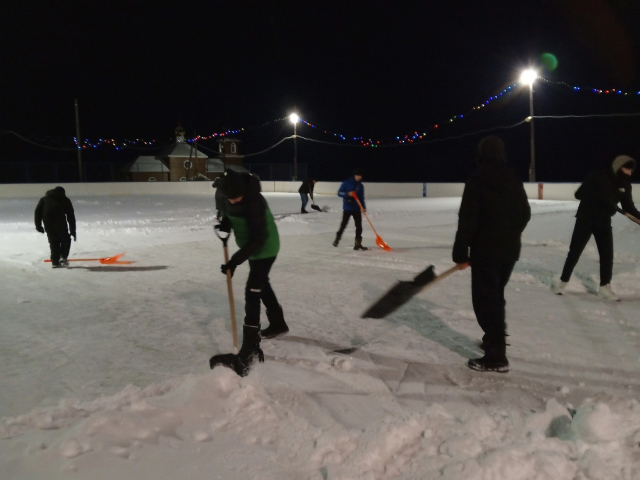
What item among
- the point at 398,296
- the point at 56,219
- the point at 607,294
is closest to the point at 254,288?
the point at 398,296

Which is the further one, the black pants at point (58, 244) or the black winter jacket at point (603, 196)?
the black pants at point (58, 244)

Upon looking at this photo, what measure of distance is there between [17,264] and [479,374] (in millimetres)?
7628

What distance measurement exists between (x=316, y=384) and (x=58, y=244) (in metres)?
6.24

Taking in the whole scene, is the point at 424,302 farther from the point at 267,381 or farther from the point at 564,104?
the point at 564,104

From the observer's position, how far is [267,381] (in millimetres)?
3467

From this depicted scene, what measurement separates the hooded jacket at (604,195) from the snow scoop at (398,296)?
5.60ft

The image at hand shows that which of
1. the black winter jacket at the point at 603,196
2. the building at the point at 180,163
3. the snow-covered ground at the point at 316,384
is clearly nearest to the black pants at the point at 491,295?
the snow-covered ground at the point at 316,384

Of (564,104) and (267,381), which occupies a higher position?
(564,104)

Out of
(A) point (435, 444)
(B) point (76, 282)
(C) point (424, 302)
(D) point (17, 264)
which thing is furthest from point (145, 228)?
(A) point (435, 444)

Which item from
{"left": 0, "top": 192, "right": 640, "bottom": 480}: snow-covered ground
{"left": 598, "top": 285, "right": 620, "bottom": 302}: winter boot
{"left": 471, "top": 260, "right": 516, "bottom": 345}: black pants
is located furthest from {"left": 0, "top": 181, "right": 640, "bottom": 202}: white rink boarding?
{"left": 471, "top": 260, "right": 516, "bottom": 345}: black pants

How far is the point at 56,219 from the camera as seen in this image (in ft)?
27.0

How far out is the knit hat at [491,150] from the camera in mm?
3529

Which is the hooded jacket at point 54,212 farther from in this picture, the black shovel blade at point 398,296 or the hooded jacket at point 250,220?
the hooded jacket at point 250,220

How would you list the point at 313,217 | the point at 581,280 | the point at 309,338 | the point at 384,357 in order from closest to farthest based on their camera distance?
the point at 384,357 < the point at 309,338 < the point at 581,280 < the point at 313,217
